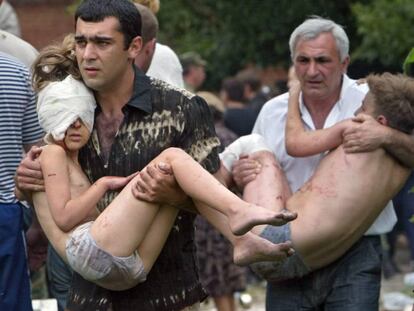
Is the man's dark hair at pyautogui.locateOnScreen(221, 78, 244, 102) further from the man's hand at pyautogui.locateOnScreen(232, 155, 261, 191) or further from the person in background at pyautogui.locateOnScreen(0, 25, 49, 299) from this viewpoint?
the man's hand at pyautogui.locateOnScreen(232, 155, 261, 191)

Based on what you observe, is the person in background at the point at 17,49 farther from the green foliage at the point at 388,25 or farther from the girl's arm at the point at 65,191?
the green foliage at the point at 388,25

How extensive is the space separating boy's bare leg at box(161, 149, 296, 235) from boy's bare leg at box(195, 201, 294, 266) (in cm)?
18

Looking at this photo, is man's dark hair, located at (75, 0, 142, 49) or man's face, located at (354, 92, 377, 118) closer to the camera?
man's dark hair, located at (75, 0, 142, 49)

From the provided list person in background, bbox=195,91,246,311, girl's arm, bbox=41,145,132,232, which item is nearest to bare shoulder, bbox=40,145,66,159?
girl's arm, bbox=41,145,132,232

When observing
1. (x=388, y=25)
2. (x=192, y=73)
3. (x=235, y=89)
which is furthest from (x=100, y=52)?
(x=388, y=25)

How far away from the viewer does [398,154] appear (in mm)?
6891

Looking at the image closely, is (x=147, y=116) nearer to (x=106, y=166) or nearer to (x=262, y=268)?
(x=106, y=166)

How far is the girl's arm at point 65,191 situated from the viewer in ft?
19.3

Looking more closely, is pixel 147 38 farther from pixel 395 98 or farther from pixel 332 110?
pixel 395 98

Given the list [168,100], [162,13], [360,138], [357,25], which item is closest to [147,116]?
[168,100]

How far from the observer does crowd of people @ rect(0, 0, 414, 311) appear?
230 inches

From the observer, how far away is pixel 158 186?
570cm

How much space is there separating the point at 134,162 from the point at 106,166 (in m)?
0.13

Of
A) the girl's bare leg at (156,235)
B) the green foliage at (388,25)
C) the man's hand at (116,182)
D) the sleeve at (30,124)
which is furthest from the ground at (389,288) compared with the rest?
the man's hand at (116,182)
